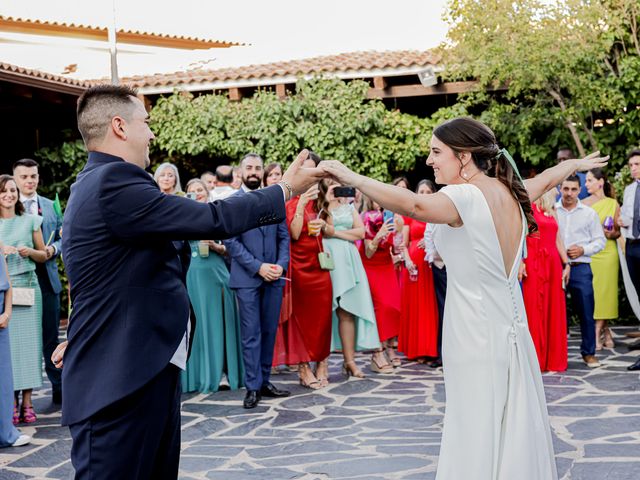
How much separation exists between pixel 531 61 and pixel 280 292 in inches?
243

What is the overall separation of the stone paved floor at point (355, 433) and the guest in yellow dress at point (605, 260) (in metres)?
1.68

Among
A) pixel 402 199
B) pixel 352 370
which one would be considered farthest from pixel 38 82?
pixel 402 199

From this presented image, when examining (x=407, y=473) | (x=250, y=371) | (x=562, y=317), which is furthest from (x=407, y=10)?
(x=407, y=473)

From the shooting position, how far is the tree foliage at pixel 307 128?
14.3 meters

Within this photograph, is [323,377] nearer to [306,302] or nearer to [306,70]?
[306,302]

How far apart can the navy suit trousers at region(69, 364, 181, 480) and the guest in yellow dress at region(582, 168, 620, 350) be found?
826 centimetres

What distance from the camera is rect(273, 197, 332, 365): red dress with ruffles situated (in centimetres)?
829

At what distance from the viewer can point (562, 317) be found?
8.71 m

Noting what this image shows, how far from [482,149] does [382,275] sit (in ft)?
18.6

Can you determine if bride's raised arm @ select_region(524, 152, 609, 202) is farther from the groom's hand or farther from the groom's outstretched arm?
the groom's outstretched arm

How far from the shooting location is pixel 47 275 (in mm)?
7621

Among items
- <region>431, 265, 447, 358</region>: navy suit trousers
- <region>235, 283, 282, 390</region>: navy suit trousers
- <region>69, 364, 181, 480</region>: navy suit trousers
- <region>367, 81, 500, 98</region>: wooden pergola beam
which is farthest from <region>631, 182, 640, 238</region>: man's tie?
<region>69, 364, 181, 480</region>: navy suit trousers

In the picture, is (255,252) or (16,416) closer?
(16,416)

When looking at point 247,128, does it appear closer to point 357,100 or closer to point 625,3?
point 357,100
